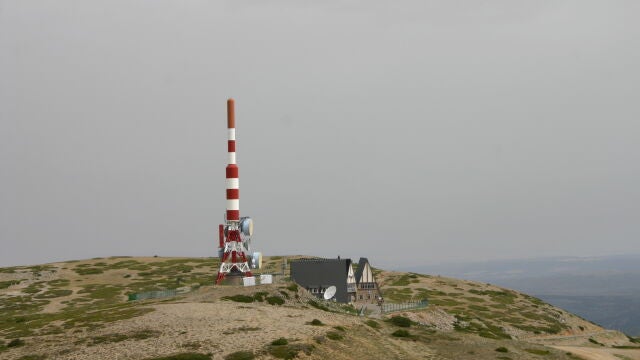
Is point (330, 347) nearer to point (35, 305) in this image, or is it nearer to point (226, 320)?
point (226, 320)

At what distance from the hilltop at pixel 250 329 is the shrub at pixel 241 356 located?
76 mm

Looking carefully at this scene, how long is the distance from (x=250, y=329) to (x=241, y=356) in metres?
8.35

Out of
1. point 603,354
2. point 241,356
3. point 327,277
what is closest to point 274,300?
point 241,356

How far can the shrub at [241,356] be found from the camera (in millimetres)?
41625

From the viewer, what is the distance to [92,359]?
41906mm

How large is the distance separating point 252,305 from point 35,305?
5168 cm

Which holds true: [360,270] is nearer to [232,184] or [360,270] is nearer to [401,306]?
[401,306]

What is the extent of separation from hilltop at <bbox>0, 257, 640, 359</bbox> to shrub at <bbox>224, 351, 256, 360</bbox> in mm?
76

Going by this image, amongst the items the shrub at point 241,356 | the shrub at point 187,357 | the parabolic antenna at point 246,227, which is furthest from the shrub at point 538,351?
the parabolic antenna at point 246,227

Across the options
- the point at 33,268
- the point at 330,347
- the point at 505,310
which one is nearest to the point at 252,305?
the point at 330,347

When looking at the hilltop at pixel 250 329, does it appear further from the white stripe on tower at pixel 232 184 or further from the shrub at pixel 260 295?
the white stripe on tower at pixel 232 184

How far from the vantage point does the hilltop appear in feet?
149

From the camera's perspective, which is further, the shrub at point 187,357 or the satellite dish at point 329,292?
the satellite dish at point 329,292

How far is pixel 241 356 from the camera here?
42.0 m
